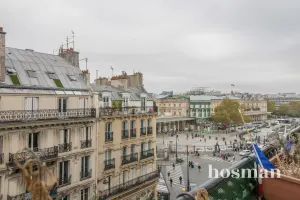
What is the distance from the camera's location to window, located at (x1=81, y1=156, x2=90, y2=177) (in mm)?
19234

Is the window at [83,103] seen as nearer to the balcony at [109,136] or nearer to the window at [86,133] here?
the window at [86,133]

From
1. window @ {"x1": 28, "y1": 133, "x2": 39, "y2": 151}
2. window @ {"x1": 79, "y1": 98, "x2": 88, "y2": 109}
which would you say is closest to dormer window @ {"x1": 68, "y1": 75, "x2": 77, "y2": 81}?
window @ {"x1": 79, "y1": 98, "x2": 88, "y2": 109}

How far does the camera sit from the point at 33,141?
15.9m

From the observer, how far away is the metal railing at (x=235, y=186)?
3285mm

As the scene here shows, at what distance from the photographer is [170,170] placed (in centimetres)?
3769

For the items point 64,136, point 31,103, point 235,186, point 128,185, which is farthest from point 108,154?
point 235,186

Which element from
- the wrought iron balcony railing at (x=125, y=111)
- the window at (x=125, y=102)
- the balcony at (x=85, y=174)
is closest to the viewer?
the balcony at (x=85, y=174)

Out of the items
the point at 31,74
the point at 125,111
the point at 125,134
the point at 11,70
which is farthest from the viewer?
the point at 125,111

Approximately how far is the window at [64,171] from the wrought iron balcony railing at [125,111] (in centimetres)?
445

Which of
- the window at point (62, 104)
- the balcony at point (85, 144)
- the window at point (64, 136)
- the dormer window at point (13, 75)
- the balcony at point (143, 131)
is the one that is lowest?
the balcony at point (85, 144)

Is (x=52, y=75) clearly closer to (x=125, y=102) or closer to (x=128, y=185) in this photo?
(x=125, y=102)

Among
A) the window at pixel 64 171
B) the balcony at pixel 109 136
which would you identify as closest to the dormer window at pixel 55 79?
the balcony at pixel 109 136

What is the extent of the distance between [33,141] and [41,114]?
5.44ft

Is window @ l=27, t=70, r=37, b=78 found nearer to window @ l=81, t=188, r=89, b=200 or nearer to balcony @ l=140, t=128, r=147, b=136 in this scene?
window @ l=81, t=188, r=89, b=200
